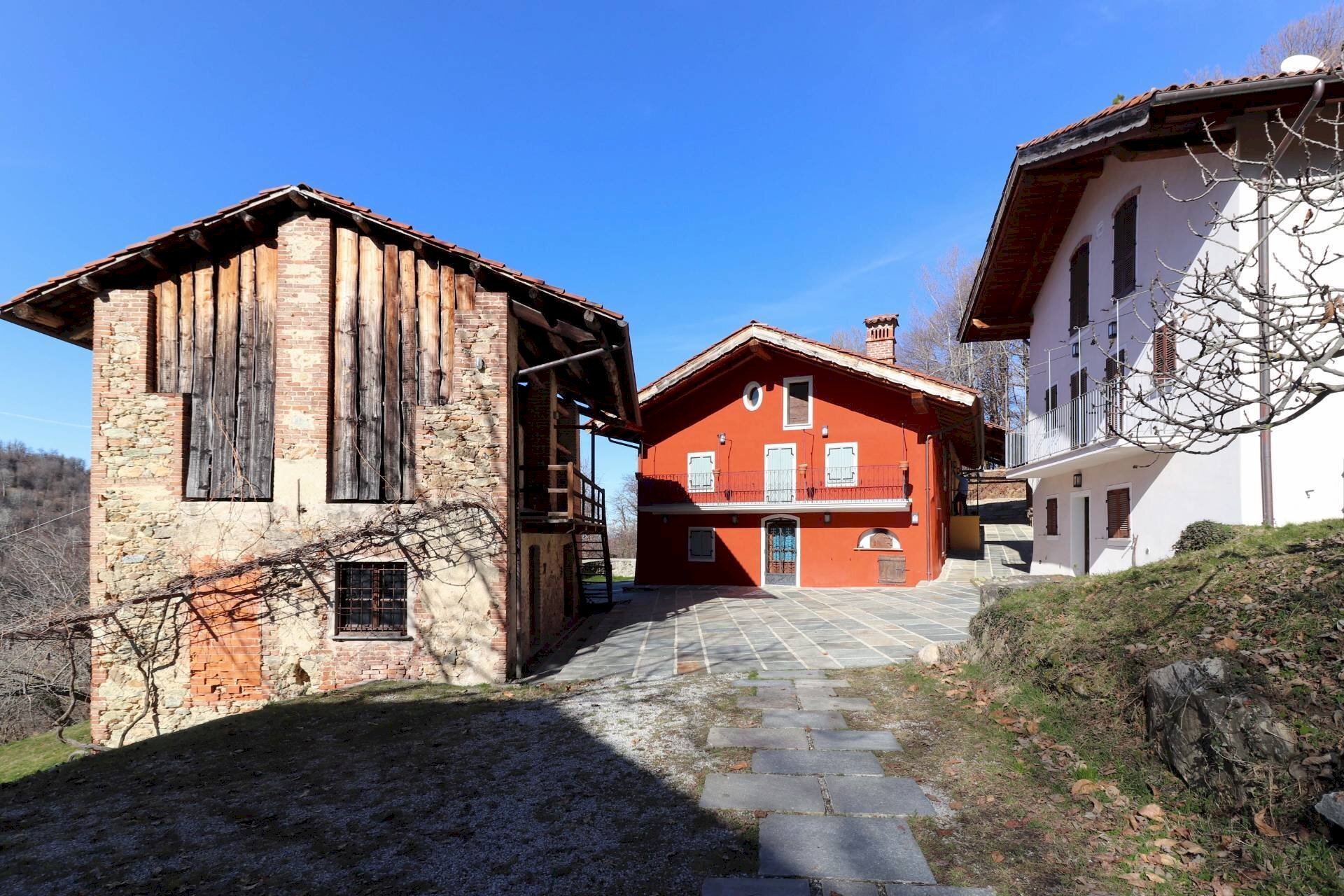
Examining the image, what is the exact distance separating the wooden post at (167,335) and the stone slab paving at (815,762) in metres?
9.04

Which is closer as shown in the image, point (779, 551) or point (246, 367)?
point (246, 367)

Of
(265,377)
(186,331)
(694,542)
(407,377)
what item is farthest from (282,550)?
(694,542)

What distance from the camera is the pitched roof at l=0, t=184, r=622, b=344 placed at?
8.90m

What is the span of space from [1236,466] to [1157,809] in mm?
7703

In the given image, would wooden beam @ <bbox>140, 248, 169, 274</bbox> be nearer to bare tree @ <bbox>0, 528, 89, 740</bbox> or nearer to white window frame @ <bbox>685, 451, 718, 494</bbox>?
bare tree @ <bbox>0, 528, 89, 740</bbox>

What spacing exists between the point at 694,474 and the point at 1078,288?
35.9 ft

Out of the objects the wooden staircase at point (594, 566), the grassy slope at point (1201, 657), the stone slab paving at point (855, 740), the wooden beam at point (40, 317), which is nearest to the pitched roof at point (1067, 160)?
the grassy slope at point (1201, 657)

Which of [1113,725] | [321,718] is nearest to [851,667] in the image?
[1113,725]

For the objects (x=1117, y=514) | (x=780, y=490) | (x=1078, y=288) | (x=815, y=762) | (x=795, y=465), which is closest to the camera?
(x=815, y=762)

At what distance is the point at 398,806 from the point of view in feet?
16.3

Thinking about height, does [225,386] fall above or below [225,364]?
below

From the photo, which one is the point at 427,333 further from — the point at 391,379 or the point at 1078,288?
the point at 1078,288

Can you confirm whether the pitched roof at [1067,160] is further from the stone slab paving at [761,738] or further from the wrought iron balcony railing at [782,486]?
the stone slab paving at [761,738]

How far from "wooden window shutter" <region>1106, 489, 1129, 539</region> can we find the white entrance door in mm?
7751
